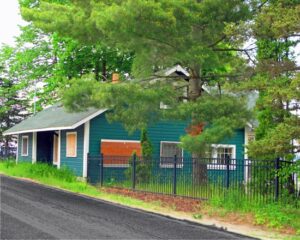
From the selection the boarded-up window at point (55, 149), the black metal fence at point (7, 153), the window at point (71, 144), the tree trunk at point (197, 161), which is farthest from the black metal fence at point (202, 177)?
the black metal fence at point (7, 153)

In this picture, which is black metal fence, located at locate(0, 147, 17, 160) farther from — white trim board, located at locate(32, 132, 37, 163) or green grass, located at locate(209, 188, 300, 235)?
green grass, located at locate(209, 188, 300, 235)

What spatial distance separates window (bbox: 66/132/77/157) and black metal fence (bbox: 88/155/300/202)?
3083mm

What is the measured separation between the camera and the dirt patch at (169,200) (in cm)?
1379

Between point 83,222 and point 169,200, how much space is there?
4.84 m

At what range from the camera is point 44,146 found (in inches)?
1136

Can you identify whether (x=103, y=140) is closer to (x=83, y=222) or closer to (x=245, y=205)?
(x=245, y=205)

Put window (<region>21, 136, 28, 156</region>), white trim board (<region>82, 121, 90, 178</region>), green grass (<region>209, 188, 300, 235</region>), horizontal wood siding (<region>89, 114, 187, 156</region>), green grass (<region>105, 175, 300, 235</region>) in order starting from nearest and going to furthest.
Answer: green grass (<region>209, 188, 300, 235</region>) → green grass (<region>105, 175, 300, 235</region>) → white trim board (<region>82, 121, 90, 178</region>) → horizontal wood siding (<region>89, 114, 187, 156</region>) → window (<region>21, 136, 28, 156</region>)

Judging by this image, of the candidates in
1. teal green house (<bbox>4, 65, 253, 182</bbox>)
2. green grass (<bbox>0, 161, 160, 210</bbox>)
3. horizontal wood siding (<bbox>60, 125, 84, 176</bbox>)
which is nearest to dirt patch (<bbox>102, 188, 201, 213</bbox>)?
green grass (<bbox>0, 161, 160, 210</bbox>)

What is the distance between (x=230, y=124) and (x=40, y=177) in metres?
11.4

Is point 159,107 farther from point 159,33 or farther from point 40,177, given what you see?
point 40,177

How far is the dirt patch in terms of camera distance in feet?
45.2

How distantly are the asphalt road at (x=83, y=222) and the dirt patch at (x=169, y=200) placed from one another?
4.38 feet

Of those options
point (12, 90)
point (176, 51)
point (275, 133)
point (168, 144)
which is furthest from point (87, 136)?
point (12, 90)

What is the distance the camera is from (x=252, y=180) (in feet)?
43.9
